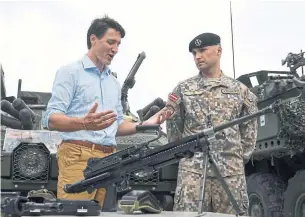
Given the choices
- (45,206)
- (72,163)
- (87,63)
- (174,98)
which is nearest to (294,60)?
(174,98)

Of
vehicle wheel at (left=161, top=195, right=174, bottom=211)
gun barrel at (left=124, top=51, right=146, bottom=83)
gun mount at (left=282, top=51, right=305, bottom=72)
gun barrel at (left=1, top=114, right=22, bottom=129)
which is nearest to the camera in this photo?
vehicle wheel at (left=161, top=195, right=174, bottom=211)

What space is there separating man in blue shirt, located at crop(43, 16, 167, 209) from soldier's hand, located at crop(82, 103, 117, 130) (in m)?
0.19

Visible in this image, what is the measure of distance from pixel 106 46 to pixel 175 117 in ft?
2.29

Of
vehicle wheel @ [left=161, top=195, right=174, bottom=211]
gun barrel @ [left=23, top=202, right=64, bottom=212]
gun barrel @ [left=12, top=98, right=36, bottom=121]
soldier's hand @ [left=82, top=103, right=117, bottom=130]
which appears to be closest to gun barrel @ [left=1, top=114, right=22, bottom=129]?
gun barrel @ [left=12, top=98, right=36, bottom=121]

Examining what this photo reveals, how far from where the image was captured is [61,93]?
8.69 feet

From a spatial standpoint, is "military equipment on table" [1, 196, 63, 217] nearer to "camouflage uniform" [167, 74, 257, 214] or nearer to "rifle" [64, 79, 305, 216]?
"rifle" [64, 79, 305, 216]

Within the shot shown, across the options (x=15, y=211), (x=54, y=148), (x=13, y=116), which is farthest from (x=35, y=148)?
(x=15, y=211)

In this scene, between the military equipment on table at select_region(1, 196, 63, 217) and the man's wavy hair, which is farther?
the man's wavy hair

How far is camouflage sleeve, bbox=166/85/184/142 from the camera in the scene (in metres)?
3.14

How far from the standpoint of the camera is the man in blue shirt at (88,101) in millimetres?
2639

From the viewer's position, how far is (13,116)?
18.1ft

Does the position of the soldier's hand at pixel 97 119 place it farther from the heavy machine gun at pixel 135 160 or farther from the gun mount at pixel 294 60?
the gun mount at pixel 294 60

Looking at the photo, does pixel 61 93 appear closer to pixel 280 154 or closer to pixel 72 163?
pixel 72 163

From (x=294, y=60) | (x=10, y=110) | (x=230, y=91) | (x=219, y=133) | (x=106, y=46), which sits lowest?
(x=219, y=133)
